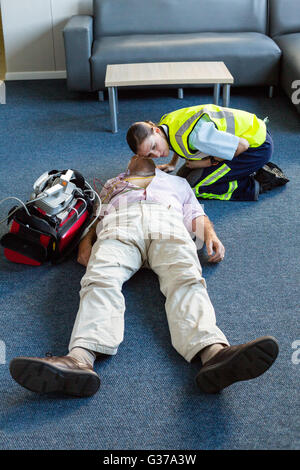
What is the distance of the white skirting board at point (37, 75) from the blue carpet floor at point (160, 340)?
1.59 m

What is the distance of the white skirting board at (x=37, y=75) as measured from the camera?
4285 mm

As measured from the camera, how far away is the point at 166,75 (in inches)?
121

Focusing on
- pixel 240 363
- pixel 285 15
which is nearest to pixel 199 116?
pixel 240 363

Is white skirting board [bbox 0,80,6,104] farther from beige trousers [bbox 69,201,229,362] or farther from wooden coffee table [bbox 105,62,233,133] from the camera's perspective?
beige trousers [bbox 69,201,229,362]

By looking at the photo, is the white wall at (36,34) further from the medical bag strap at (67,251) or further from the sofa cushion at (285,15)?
the medical bag strap at (67,251)

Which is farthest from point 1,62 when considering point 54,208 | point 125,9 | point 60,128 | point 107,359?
point 107,359

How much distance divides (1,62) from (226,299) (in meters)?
4.02

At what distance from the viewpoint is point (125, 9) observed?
3.95 metres

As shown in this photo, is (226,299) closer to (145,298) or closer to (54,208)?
(145,298)

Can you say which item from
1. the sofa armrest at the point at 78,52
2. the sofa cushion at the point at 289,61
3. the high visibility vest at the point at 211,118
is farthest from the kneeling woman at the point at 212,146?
the sofa armrest at the point at 78,52

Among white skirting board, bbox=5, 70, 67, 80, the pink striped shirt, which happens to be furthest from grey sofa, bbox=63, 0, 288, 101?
the pink striped shirt

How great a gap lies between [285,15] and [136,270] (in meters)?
3.02

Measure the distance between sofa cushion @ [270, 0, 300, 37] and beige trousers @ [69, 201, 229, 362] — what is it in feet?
8.82
